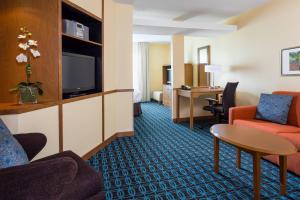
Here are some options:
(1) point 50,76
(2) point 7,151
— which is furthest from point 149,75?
(2) point 7,151

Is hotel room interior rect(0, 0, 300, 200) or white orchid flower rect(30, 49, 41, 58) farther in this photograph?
white orchid flower rect(30, 49, 41, 58)

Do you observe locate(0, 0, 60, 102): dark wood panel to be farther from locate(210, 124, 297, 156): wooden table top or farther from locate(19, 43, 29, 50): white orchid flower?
locate(210, 124, 297, 156): wooden table top

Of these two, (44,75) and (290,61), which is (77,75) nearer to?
(44,75)

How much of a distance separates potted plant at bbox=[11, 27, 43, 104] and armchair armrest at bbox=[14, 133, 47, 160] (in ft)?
1.57

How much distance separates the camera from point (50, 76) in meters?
2.22

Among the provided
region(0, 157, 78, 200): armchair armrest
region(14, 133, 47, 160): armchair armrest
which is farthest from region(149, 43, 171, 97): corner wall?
region(0, 157, 78, 200): armchair armrest

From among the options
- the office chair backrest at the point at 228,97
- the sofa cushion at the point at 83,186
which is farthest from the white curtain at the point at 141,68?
the sofa cushion at the point at 83,186

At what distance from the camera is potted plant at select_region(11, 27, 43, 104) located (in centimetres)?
194

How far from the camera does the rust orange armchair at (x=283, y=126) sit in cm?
228

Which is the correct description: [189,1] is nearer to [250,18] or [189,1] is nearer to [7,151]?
[250,18]

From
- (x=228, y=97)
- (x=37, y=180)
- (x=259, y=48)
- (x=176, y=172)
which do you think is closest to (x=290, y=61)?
(x=259, y=48)

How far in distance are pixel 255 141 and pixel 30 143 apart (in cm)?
185

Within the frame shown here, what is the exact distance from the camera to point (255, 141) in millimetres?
1925

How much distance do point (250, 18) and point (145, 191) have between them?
155 inches
